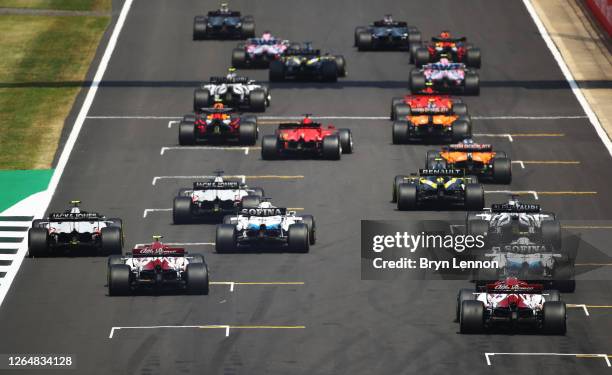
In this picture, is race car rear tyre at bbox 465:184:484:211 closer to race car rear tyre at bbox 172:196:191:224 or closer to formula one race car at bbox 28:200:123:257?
race car rear tyre at bbox 172:196:191:224

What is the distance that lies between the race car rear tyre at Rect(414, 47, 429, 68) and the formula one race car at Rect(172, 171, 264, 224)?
3239 centimetres

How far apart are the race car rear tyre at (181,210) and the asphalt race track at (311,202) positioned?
1.74ft

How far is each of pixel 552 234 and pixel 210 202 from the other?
14.3 meters

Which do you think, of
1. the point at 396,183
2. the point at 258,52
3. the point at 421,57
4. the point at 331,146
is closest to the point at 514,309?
the point at 396,183

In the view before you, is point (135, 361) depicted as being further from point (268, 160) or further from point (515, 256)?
point (268, 160)

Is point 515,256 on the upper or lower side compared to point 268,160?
upper

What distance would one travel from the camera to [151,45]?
115562 millimetres

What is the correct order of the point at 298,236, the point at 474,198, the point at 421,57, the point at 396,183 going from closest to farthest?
the point at 298,236, the point at 474,198, the point at 396,183, the point at 421,57

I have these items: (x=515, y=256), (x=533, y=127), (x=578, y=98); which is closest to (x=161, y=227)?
(x=515, y=256)

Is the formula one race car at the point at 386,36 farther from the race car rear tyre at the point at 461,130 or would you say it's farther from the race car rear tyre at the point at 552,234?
the race car rear tyre at the point at 552,234

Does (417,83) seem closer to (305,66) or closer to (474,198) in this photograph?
(305,66)

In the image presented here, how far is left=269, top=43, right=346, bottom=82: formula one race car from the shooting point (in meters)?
106

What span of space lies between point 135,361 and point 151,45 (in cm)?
5624

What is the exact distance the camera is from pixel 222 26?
116188 mm
